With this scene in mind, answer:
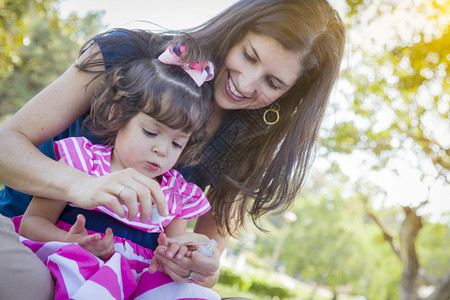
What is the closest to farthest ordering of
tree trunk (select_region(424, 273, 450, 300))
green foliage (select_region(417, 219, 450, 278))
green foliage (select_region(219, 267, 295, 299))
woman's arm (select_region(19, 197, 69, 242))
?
1. woman's arm (select_region(19, 197, 69, 242))
2. tree trunk (select_region(424, 273, 450, 300))
3. green foliage (select_region(219, 267, 295, 299))
4. green foliage (select_region(417, 219, 450, 278))

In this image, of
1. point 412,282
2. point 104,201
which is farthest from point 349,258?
point 104,201

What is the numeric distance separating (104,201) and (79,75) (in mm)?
863

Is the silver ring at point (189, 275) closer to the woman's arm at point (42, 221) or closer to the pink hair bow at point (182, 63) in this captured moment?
the woman's arm at point (42, 221)

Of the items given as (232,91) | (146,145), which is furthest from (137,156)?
(232,91)

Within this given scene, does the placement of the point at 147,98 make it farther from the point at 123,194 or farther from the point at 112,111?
the point at 123,194

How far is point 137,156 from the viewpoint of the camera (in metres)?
1.80

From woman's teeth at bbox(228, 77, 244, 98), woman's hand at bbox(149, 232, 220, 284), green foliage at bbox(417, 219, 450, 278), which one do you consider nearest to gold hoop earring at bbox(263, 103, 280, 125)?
woman's teeth at bbox(228, 77, 244, 98)

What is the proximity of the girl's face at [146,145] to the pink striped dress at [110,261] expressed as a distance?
79mm

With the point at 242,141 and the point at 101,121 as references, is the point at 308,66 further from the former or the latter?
the point at 101,121

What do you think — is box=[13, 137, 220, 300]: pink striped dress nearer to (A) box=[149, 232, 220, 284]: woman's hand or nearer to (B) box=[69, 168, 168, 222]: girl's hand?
(A) box=[149, 232, 220, 284]: woman's hand

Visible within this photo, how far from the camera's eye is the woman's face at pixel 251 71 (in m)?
2.25

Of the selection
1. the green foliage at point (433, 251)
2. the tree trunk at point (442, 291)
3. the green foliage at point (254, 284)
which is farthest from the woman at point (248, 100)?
the green foliage at point (433, 251)

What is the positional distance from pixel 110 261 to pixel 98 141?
734 millimetres

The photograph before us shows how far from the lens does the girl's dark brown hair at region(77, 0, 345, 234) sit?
2332 millimetres
